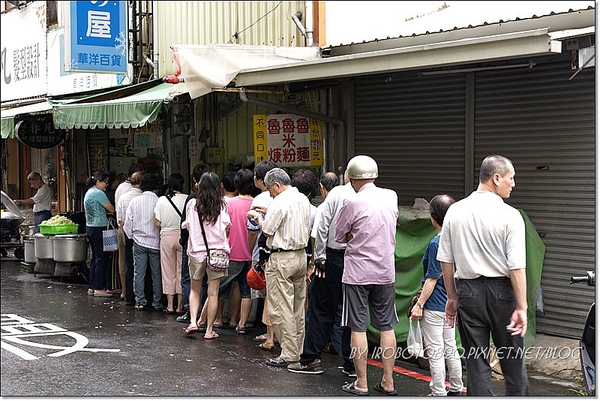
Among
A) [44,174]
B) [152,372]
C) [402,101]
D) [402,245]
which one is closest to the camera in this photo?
[152,372]

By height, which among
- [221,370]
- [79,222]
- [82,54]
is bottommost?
[221,370]

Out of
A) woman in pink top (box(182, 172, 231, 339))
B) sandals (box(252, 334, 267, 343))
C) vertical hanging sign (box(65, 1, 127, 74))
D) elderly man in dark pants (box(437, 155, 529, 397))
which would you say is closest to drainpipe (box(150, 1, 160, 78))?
vertical hanging sign (box(65, 1, 127, 74))

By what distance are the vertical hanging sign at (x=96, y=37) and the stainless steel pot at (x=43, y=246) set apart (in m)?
2.82

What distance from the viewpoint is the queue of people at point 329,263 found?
6.06 meters

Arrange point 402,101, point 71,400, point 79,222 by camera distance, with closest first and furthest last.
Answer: point 71,400 < point 402,101 < point 79,222

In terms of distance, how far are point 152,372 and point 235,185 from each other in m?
2.70

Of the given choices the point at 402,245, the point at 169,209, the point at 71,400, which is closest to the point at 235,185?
the point at 169,209

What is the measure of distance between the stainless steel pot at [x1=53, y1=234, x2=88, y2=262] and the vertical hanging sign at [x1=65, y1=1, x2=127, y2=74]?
283 cm

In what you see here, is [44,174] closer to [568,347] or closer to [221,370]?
[221,370]

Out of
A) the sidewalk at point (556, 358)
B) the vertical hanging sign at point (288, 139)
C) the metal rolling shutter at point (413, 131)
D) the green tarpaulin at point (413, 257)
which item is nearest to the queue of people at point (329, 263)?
the green tarpaulin at point (413, 257)

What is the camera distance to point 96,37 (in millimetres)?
14859

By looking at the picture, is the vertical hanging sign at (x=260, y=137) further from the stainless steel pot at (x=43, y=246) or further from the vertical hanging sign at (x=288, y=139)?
the stainless steel pot at (x=43, y=246)

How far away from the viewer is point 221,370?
27.3 feet

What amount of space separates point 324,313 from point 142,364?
6.22 ft
